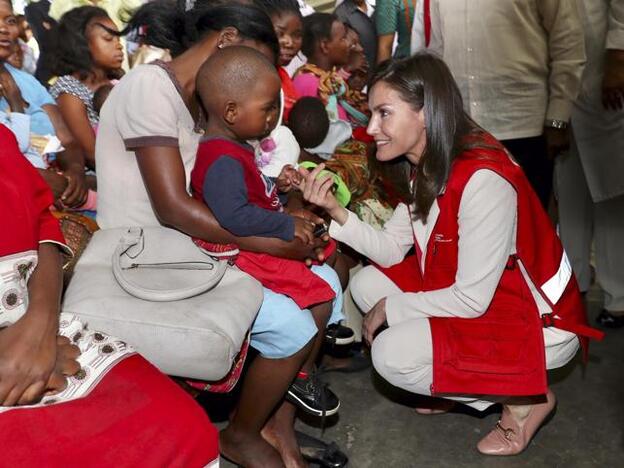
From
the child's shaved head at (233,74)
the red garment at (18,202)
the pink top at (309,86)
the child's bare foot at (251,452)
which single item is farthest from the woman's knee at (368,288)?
the red garment at (18,202)

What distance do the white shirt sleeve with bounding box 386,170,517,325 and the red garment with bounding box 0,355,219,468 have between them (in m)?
1.10

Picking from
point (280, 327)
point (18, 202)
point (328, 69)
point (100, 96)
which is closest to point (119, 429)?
point (18, 202)

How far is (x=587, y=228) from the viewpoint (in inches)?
147

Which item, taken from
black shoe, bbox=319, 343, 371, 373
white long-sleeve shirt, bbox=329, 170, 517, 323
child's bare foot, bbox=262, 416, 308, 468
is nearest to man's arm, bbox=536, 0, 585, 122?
white long-sleeve shirt, bbox=329, 170, 517, 323

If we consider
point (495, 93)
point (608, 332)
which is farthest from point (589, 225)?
point (495, 93)

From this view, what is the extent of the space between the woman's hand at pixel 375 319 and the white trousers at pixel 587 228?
1.62 m

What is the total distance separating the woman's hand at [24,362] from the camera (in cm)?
138

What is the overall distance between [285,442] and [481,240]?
99 cm

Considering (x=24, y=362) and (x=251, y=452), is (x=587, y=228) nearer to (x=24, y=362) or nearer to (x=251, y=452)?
(x=251, y=452)

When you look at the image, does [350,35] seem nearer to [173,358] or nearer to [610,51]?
[610,51]

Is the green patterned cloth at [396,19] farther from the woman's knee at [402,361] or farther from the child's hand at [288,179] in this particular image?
the woman's knee at [402,361]

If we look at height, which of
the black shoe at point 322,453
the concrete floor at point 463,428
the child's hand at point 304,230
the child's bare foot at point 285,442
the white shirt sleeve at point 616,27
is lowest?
the concrete floor at point 463,428

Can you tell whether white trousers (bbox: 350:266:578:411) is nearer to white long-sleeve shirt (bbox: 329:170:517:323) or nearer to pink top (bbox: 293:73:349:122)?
white long-sleeve shirt (bbox: 329:170:517:323)

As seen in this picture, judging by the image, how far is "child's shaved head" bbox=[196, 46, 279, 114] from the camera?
198 cm
